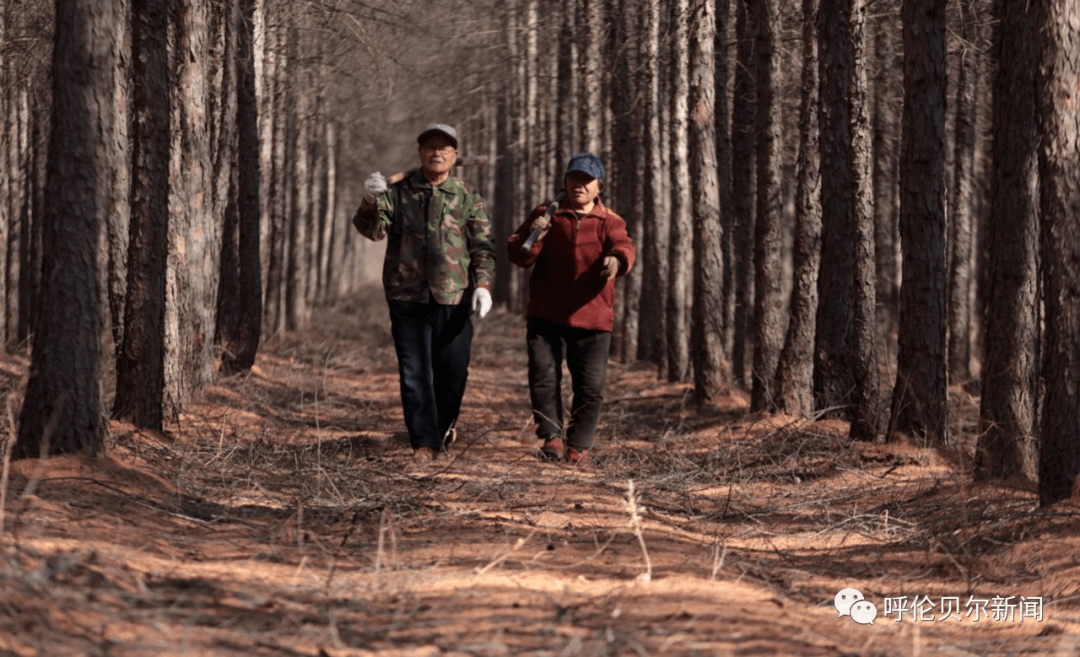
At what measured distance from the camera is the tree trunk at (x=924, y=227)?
8.21 meters

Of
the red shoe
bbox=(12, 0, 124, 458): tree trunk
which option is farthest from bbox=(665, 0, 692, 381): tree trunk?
bbox=(12, 0, 124, 458): tree trunk

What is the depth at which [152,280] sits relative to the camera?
28.7 feet

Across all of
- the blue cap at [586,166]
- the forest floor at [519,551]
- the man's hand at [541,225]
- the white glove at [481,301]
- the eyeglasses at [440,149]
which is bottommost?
the forest floor at [519,551]

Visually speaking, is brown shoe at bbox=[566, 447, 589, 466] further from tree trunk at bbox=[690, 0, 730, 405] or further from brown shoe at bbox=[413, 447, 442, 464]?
tree trunk at bbox=[690, 0, 730, 405]

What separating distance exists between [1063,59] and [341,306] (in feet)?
99.6

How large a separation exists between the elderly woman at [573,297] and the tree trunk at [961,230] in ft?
30.0

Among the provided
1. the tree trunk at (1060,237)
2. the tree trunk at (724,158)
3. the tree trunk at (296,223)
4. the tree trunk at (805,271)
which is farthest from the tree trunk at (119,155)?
the tree trunk at (296,223)

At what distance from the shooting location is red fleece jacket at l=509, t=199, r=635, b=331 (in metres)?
8.34

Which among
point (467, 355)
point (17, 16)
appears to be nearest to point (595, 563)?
point (467, 355)

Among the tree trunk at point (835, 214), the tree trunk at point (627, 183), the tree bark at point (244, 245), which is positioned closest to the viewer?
the tree trunk at point (835, 214)

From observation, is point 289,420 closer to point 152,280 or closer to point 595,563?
point 152,280

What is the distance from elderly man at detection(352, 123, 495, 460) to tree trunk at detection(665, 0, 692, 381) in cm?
654

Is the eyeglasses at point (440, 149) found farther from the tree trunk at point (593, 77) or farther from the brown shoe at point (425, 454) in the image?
the tree trunk at point (593, 77)

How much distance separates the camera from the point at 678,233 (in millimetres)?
14719
